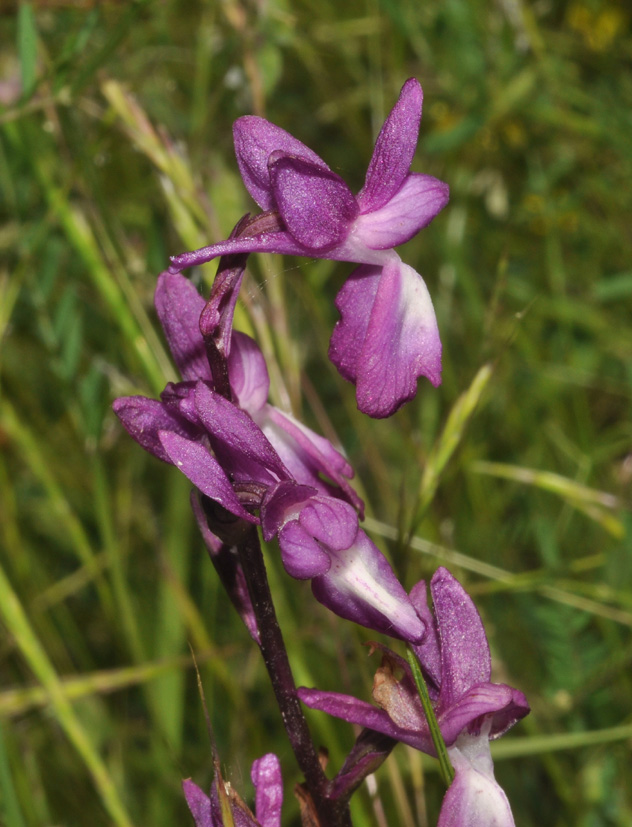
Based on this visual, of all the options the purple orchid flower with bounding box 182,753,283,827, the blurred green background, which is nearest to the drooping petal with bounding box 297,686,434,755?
the purple orchid flower with bounding box 182,753,283,827

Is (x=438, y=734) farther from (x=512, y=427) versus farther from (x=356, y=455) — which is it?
(x=356, y=455)

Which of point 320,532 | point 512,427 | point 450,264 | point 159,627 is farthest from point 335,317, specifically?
point 320,532

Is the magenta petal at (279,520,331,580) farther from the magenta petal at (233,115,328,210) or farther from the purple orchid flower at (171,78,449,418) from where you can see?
the magenta petal at (233,115,328,210)

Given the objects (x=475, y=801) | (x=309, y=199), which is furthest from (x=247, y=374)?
(x=475, y=801)

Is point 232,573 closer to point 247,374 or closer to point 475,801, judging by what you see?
point 247,374

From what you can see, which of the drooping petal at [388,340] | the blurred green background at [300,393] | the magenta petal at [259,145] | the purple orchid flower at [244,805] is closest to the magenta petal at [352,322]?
the drooping petal at [388,340]

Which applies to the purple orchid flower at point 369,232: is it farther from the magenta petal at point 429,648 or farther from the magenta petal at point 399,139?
the magenta petal at point 429,648
